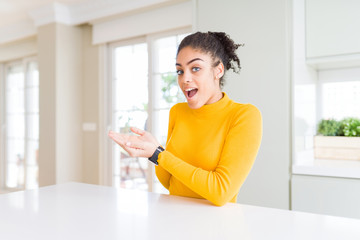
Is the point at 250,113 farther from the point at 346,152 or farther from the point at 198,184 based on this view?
the point at 346,152

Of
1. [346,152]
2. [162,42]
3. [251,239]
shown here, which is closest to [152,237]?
[251,239]

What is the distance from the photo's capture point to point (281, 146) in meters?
2.09

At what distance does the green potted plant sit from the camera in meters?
2.32

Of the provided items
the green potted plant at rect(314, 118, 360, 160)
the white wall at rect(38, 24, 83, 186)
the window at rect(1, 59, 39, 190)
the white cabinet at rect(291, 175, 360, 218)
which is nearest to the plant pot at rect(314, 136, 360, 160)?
the green potted plant at rect(314, 118, 360, 160)

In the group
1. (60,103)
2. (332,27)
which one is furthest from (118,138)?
(60,103)

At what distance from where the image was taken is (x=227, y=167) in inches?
42.1

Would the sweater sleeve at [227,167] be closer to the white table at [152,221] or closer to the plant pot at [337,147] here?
the white table at [152,221]

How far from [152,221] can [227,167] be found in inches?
13.4

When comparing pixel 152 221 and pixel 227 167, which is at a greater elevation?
pixel 227 167

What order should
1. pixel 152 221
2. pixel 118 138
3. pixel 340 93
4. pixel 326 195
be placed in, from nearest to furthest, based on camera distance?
pixel 152 221 < pixel 118 138 < pixel 326 195 < pixel 340 93

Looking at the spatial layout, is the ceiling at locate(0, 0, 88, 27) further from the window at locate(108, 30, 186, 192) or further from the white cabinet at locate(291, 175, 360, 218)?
the white cabinet at locate(291, 175, 360, 218)

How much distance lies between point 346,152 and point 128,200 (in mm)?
1891

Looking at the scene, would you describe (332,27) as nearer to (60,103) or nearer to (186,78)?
(186,78)

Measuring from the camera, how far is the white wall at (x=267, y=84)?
2.09 metres
